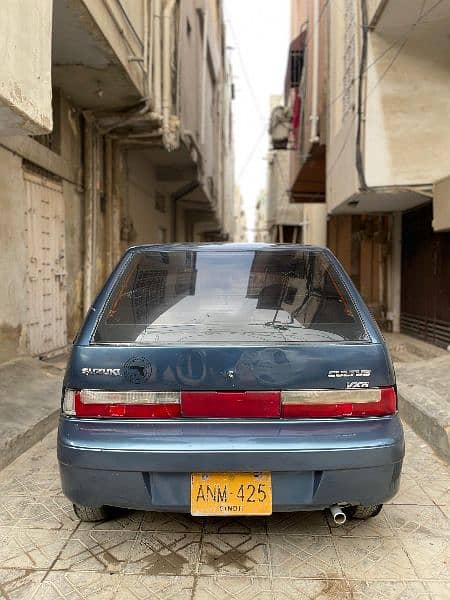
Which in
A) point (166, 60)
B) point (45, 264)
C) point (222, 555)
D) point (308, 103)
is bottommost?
point (222, 555)

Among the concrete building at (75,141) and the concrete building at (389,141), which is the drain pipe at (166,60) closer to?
the concrete building at (75,141)

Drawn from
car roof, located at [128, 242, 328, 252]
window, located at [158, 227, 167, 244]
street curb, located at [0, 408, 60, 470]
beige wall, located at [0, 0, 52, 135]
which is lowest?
street curb, located at [0, 408, 60, 470]

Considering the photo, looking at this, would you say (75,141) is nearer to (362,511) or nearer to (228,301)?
(228,301)

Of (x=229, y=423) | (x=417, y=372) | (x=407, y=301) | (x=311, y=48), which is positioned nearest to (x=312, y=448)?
(x=229, y=423)

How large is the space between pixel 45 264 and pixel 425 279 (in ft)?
20.8

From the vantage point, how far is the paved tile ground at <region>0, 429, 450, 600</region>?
2.29 meters

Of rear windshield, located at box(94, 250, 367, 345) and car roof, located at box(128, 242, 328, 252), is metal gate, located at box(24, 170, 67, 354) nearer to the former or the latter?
car roof, located at box(128, 242, 328, 252)

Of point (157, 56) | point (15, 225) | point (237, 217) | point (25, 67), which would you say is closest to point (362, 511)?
point (25, 67)

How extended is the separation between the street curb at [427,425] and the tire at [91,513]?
258 cm

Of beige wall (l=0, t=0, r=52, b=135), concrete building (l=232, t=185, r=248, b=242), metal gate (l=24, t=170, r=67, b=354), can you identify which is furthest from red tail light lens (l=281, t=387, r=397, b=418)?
concrete building (l=232, t=185, r=248, b=242)

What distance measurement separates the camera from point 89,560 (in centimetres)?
253

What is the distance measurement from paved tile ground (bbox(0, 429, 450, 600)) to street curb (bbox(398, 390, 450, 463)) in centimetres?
87

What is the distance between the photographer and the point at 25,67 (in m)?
3.89

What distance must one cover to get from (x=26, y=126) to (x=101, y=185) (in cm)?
521
